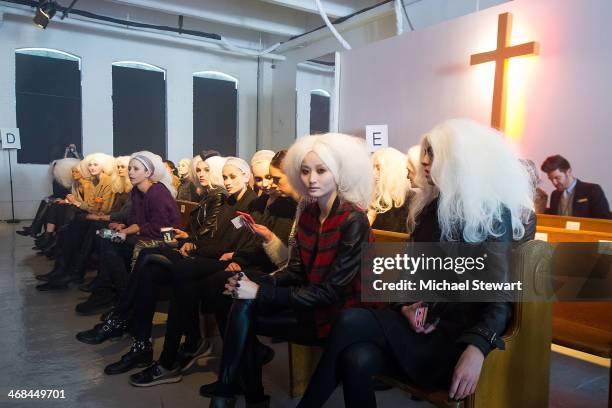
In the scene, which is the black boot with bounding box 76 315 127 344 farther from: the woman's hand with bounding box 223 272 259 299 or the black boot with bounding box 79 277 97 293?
the woman's hand with bounding box 223 272 259 299

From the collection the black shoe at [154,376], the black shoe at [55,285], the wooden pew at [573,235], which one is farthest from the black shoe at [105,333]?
the wooden pew at [573,235]

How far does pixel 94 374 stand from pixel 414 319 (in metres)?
1.89

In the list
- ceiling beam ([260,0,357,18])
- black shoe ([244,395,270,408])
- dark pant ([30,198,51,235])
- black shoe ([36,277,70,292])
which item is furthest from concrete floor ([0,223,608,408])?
ceiling beam ([260,0,357,18])

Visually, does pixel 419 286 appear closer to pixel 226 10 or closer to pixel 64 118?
pixel 226 10

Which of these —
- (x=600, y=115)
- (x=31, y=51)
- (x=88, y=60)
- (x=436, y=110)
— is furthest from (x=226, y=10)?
(x=600, y=115)

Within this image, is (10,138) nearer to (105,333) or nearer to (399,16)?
(399,16)

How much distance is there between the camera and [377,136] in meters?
5.77

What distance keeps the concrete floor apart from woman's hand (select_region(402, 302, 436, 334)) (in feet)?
2.89

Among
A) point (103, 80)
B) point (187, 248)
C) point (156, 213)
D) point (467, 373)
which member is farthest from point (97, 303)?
point (103, 80)

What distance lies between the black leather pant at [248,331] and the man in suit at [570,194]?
2755mm

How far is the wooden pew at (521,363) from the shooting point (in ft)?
4.93

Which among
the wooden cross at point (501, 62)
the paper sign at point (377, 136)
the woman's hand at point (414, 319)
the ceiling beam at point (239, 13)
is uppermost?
the ceiling beam at point (239, 13)

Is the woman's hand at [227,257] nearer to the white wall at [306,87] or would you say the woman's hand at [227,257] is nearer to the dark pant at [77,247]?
the dark pant at [77,247]

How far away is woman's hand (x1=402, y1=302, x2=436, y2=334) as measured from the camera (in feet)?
5.16
